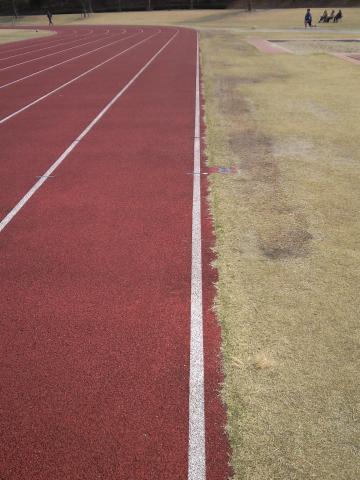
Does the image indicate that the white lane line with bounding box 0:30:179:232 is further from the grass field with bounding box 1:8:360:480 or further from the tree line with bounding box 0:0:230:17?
the tree line with bounding box 0:0:230:17

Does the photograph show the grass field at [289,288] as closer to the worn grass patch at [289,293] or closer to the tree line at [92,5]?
the worn grass patch at [289,293]

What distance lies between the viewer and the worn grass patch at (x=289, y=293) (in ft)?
10.5

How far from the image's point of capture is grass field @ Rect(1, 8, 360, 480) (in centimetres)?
321

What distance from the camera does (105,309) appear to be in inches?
182

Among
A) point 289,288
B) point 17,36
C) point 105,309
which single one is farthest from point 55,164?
point 17,36

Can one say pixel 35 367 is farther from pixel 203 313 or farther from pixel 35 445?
pixel 203 313

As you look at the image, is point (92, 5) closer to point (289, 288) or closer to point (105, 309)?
point (105, 309)

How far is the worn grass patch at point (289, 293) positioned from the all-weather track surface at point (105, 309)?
27cm

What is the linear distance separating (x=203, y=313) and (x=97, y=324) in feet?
3.84

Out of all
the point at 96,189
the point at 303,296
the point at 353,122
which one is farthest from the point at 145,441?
the point at 353,122

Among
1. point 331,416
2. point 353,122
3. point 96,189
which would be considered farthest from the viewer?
point 353,122

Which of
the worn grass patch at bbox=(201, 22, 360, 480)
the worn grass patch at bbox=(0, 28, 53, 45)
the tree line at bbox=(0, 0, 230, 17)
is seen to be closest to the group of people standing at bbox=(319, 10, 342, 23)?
the worn grass patch at bbox=(0, 28, 53, 45)

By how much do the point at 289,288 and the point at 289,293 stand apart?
0.10 meters

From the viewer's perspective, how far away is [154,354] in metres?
4.02
